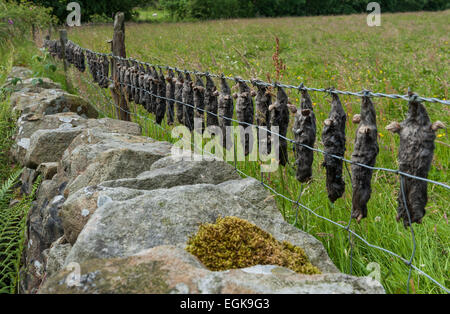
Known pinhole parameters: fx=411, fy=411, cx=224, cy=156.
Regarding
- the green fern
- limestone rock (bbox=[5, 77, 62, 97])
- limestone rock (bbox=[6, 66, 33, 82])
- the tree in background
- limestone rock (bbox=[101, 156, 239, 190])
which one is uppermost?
the tree in background

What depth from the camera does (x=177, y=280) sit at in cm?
149

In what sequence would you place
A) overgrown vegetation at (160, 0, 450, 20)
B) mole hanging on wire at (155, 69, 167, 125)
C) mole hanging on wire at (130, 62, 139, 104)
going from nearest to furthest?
1. mole hanging on wire at (155, 69, 167, 125)
2. mole hanging on wire at (130, 62, 139, 104)
3. overgrown vegetation at (160, 0, 450, 20)

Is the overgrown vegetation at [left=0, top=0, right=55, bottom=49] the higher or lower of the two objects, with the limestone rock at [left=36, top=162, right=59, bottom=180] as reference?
higher

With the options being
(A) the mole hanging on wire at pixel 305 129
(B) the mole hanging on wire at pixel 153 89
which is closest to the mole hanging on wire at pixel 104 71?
(B) the mole hanging on wire at pixel 153 89

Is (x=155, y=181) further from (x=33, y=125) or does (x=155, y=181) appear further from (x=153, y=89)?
(x=33, y=125)

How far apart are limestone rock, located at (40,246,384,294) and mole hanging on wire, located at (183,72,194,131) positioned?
221cm

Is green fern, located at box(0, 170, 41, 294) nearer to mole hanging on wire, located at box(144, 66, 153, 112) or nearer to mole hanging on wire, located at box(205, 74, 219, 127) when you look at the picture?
mole hanging on wire, located at box(144, 66, 153, 112)

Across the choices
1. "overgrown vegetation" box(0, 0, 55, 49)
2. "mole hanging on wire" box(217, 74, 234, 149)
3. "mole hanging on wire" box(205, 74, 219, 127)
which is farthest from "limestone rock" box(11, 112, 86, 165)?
"overgrown vegetation" box(0, 0, 55, 49)

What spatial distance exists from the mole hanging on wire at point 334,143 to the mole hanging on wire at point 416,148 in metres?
0.36

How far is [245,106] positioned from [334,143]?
94cm

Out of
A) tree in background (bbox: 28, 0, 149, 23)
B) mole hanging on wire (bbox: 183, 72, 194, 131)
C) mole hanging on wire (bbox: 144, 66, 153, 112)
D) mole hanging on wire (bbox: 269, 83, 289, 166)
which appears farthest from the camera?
tree in background (bbox: 28, 0, 149, 23)

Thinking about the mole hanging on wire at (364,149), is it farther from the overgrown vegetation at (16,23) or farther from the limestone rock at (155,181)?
the overgrown vegetation at (16,23)

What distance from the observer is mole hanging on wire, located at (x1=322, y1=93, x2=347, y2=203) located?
2.11 m

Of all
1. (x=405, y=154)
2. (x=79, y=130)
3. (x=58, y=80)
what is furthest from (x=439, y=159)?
(x=58, y=80)
